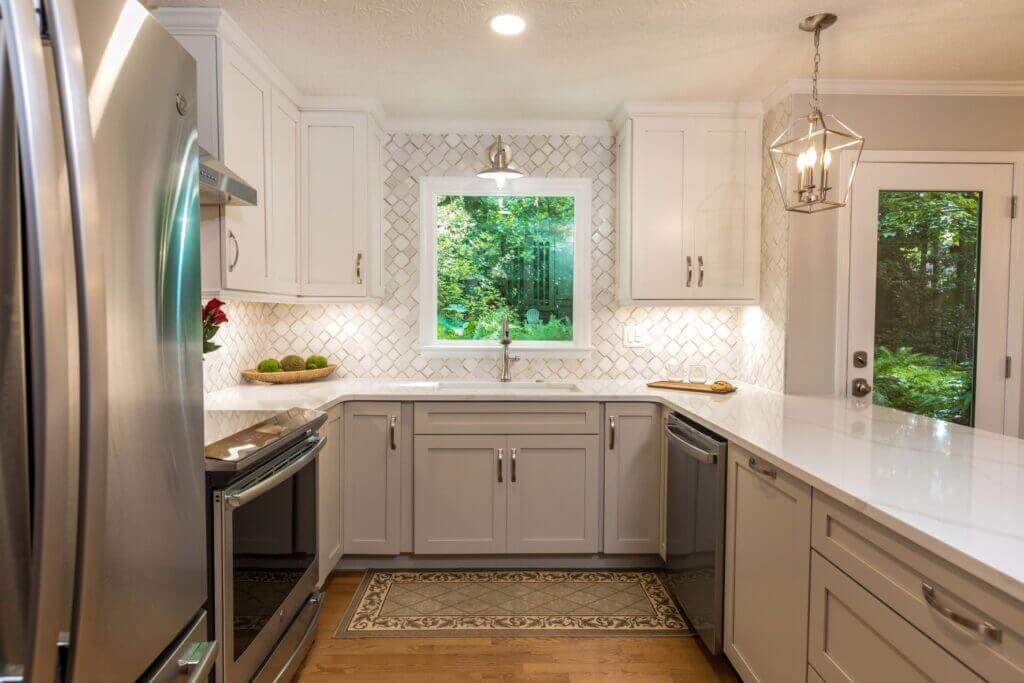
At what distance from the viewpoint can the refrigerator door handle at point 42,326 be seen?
22.5 inches

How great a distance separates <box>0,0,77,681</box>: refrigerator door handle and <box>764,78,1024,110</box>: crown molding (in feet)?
9.81

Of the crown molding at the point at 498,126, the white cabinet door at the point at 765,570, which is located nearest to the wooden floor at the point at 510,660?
the white cabinet door at the point at 765,570

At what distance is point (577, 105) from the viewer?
3080 mm

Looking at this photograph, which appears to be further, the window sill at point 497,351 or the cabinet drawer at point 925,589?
the window sill at point 497,351

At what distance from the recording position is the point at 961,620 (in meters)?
0.98

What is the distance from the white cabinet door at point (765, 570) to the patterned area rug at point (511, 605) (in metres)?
0.54

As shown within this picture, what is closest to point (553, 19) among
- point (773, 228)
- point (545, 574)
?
point (773, 228)

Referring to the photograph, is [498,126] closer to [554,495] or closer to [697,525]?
[554,495]

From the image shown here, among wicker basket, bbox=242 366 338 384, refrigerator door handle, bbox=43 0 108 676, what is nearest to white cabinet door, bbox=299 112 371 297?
wicker basket, bbox=242 366 338 384

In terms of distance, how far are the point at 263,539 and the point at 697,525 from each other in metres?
1.57

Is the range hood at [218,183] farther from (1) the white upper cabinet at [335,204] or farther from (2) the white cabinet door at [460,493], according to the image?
(2) the white cabinet door at [460,493]

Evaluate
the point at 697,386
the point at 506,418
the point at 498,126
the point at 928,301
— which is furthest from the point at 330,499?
the point at 928,301

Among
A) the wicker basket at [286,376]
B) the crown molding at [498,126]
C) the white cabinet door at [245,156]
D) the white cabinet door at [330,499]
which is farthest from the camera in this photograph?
the crown molding at [498,126]

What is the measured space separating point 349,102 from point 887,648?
310 centimetres
